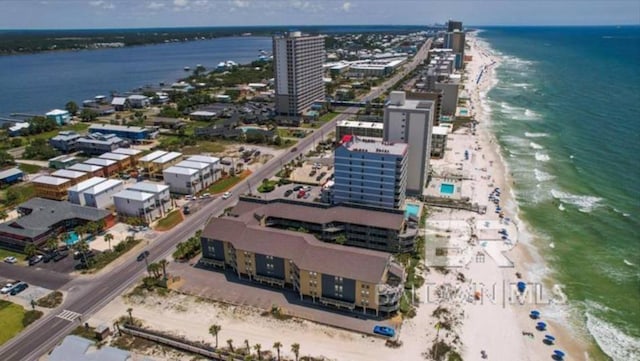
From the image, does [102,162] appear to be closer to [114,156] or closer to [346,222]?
[114,156]

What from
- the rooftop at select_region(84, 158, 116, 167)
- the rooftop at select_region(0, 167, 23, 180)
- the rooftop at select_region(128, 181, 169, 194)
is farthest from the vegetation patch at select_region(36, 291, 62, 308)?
the rooftop at select_region(0, 167, 23, 180)

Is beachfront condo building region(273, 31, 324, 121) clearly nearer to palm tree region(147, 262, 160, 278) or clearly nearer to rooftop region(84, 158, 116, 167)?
rooftop region(84, 158, 116, 167)

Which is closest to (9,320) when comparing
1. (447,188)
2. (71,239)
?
(71,239)

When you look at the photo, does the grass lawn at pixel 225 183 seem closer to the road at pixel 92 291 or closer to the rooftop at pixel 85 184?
the road at pixel 92 291

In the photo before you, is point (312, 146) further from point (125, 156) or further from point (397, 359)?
point (397, 359)

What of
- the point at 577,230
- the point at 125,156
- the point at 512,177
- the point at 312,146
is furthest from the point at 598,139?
the point at 125,156

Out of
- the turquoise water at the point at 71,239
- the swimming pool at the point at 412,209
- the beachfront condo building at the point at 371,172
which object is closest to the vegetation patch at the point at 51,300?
the turquoise water at the point at 71,239
